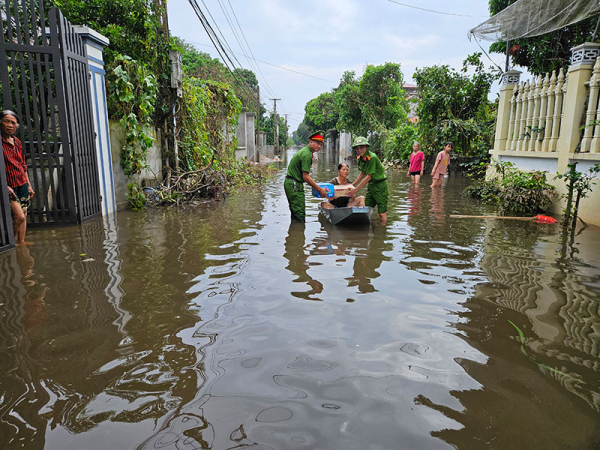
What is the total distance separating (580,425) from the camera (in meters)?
2.40

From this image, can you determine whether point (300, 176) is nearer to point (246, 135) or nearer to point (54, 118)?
point (54, 118)

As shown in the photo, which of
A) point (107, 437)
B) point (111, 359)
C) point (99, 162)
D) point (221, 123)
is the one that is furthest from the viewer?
point (221, 123)

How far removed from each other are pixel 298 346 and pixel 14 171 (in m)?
5.20

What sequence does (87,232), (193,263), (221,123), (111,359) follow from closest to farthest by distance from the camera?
(111,359) < (193,263) < (87,232) < (221,123)

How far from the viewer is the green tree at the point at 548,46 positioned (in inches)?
513

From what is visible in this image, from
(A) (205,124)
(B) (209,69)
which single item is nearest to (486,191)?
(A) (205,124)

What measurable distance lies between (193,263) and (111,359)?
8.15 feet

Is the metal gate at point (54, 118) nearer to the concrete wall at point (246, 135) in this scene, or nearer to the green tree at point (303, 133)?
the concrete wall at point (246, 135)

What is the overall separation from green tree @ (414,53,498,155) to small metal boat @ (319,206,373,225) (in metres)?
11.9

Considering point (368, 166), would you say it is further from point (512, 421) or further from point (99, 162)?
point (512, 421)

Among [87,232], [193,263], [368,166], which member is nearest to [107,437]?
[193,263]

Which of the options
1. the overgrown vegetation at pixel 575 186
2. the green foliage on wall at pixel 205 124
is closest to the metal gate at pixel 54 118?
the green foliage on wall at pixel 205 124

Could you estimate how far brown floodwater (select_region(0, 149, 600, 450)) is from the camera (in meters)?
2.37

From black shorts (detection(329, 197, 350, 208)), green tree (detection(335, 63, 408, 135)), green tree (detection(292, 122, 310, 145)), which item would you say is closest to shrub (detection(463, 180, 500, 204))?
black shorts (detection(329, 197, 350, 208))
